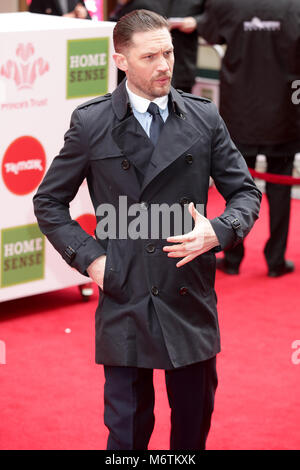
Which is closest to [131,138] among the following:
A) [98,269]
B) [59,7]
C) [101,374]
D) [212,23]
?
[98,269]

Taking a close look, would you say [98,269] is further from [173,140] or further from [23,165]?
[23,165]

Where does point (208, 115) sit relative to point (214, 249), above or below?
above

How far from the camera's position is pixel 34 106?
16.3 ft

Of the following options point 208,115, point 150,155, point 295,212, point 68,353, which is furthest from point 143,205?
point 295,212

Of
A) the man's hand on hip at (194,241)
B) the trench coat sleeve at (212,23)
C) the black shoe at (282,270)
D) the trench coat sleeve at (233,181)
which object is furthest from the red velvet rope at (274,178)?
the man's hand on hip at (194,241)

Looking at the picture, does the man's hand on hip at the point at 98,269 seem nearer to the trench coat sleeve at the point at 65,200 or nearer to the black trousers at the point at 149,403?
the trench coat sleeve at the point at 65,200

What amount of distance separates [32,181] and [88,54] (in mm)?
713

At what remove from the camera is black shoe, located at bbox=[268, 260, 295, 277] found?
6250 millimetres

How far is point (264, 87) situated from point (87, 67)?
140 centimetres

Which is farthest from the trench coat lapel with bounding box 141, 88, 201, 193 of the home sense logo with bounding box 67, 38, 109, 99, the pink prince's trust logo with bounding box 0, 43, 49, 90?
the home sense logo with bounding box 67, 38, 109, 99

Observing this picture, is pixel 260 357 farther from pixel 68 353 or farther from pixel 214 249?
pixel 214 249

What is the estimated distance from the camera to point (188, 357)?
293cm

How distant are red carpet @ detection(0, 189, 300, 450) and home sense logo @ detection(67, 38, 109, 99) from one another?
122 cm

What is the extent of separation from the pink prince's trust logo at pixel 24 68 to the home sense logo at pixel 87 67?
0.51ft
